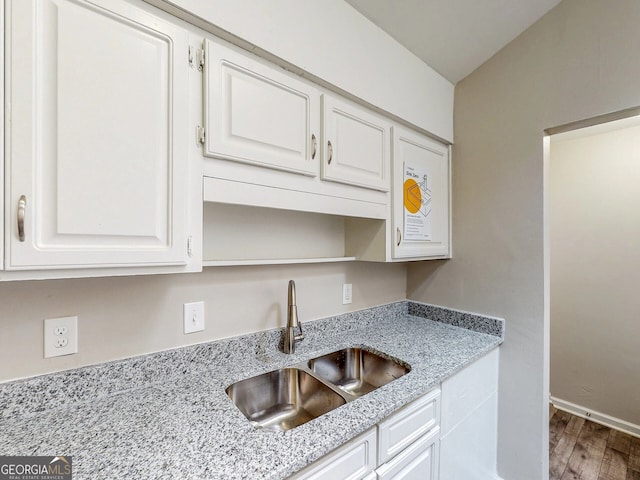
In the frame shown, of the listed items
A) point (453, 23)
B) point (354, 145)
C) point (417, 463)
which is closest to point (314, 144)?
point (354, 145)

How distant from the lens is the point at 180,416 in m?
0.90

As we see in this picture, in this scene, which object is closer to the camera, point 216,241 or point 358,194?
point 216,241

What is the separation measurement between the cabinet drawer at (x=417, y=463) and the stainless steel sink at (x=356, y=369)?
27 centimetres

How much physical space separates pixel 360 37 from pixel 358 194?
28.1 inches

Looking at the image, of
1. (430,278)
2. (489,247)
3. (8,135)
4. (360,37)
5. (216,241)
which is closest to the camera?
(8,135)

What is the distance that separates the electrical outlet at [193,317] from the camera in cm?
118

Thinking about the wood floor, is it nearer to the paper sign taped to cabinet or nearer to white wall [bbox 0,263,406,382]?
the paper sign taped to cabinet

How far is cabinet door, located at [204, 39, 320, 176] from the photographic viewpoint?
0.94 meters

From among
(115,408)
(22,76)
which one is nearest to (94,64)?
(22,76)

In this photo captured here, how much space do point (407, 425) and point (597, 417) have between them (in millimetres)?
2256

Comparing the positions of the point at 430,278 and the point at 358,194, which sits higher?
the point at 358,194

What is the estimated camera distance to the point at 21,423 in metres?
0.85

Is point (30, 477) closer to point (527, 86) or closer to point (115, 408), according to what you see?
point (115, 408)

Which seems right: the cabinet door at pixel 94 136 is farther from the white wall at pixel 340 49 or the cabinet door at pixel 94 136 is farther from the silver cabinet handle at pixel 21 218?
the white wall at pixel 340 49
